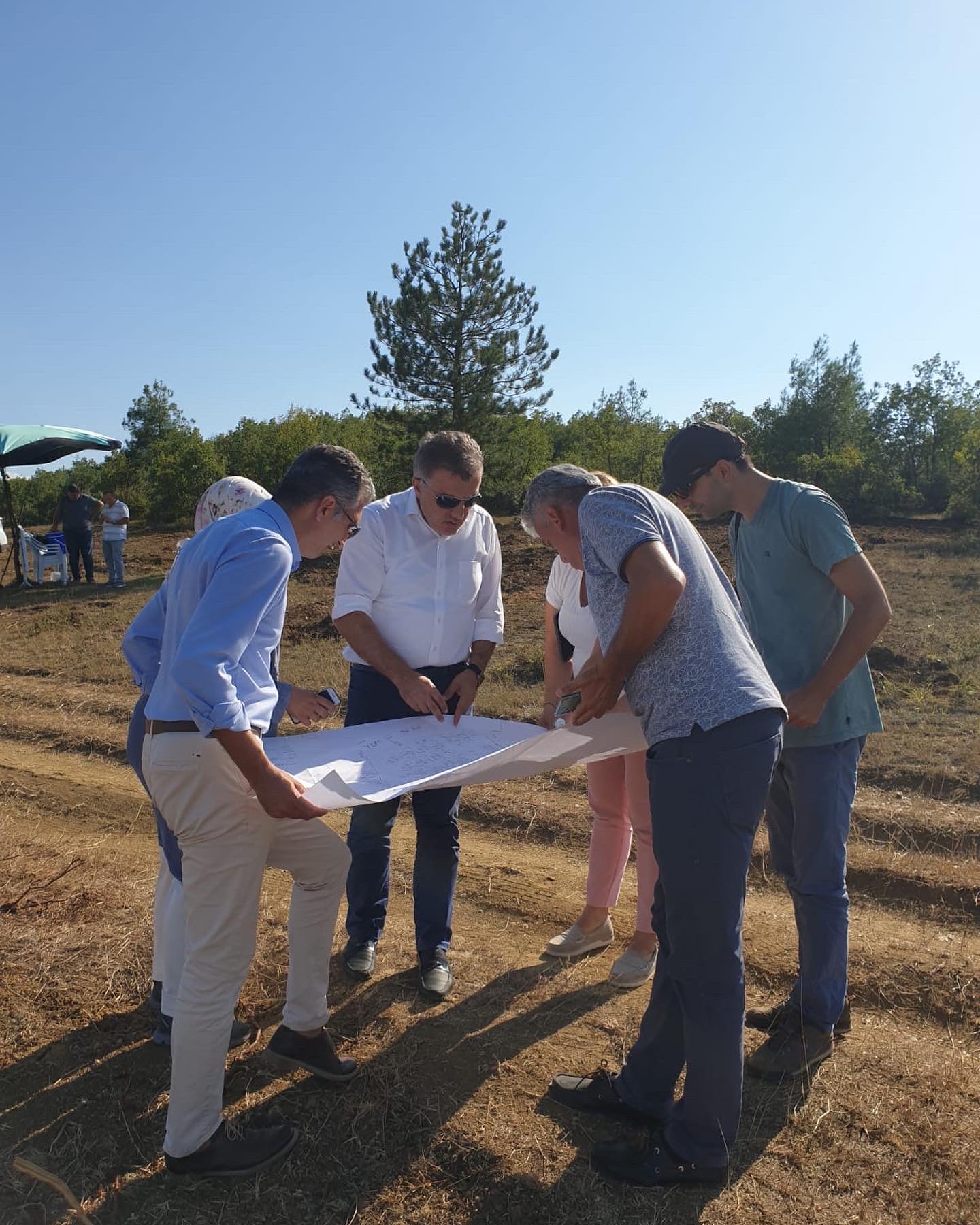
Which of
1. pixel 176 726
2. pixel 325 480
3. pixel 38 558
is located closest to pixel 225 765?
pixel 176 726

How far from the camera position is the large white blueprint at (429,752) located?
2.95 meters

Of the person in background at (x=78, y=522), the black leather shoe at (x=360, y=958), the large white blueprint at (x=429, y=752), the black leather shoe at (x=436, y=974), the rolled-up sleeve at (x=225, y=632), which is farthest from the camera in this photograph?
the person in background at (x=78, y=522)

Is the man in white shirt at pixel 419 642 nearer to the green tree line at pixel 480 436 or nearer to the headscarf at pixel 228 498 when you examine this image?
the headscarf at pixel 228 498

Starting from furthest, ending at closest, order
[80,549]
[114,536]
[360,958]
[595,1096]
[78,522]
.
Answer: [80,549] → [78,522] → [114,536] → [360,958] → [595,1096]

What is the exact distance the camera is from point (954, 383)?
40.9 m

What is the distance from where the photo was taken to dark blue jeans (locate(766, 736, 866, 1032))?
124 inches

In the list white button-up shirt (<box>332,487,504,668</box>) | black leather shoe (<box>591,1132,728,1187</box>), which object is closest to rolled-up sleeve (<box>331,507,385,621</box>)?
white button-up shirt (<box>332,487,504,668</box>)

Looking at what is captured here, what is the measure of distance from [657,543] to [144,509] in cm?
2955

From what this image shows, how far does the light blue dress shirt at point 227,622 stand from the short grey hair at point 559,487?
0.86 meters

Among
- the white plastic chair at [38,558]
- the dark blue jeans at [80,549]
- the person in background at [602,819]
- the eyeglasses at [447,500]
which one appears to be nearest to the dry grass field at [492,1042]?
the person in background at [602,819]

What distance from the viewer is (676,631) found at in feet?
8.18

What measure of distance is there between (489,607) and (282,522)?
1.50m

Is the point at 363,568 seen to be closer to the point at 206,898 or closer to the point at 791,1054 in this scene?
the point at 206,898

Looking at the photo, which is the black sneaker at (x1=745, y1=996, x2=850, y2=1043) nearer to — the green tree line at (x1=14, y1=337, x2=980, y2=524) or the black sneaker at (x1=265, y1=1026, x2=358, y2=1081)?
the black sneaker at (x1=265, y1=1026, x2=358, y2=1081)
